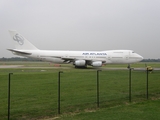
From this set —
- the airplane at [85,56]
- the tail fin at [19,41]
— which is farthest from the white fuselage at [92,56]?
the tail fin at [19,41]

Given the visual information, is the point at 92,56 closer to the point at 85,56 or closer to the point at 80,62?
the point at 85,56

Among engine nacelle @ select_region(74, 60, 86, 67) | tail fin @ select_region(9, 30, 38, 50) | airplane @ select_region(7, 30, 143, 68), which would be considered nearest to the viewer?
engine nacelle @ select_region(74, 60, 86, 67)

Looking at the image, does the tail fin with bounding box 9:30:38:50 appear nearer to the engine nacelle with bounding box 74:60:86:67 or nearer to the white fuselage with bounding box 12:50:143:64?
the white fuselage with bounding box 12:50:143:64

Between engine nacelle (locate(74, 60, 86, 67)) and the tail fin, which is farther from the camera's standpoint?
the tail fin

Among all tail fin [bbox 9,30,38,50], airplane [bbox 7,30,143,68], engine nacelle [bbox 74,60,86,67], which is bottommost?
engine nacelle [bbox 74,60,86,67]

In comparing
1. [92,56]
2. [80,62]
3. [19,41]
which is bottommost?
[80,62]

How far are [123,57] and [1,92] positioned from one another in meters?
30.7

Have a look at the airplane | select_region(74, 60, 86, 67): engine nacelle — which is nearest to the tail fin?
the airplane

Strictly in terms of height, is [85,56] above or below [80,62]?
above

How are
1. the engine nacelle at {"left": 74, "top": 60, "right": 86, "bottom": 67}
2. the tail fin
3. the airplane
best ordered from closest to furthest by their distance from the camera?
1. the engine nacelle at {"left": 74, "top": 60, "right": 86, "bottom": 67}
2. the airplane
3. the tail fin

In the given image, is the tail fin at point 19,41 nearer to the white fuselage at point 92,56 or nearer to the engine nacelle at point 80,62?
the white fuselage at point 92,56

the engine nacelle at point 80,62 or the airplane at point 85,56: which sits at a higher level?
the airplane at point 85,56

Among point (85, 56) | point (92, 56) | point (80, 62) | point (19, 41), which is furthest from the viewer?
point (19, 41)

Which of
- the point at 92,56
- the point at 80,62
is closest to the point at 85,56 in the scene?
the point at 92,56
